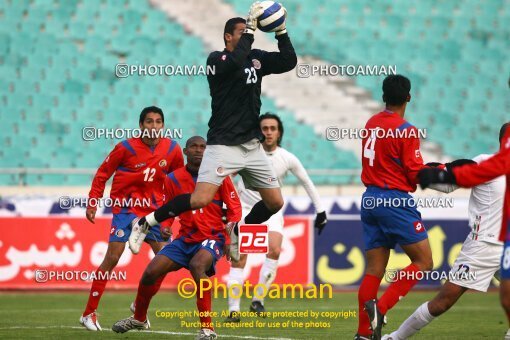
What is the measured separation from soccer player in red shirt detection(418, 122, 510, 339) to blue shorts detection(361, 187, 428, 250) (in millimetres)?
1590

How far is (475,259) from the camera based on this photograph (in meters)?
8.33

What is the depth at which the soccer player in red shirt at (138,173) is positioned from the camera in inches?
405

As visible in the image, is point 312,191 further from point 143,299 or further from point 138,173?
point 143,299

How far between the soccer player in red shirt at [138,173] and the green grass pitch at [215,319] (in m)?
0.89

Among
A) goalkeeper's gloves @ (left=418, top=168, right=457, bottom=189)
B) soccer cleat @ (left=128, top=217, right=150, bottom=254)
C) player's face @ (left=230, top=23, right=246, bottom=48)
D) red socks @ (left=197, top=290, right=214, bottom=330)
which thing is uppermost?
player's face @ (left=230, top=23, right=246, bottom=48)

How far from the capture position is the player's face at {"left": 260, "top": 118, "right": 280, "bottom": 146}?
39.9 ft

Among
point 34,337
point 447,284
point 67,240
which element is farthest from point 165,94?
point 447,284

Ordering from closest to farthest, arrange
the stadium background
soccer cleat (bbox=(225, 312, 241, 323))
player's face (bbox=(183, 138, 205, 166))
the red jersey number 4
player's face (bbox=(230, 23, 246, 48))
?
1. player's face (bbox=(230, 23, 246, 48))
2. player's face (bbox=(183, 138, 205, 166))
3. the red jersey number 4
4. soccer cleat (bbox=(225, 312, 241, 323))
5. the stadium background

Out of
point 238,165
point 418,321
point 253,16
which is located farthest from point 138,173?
point 418,321

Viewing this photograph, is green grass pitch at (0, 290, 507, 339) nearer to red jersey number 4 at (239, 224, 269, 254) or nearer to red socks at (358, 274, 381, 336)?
red jersey number 4 at (239, 224, 269, 254)

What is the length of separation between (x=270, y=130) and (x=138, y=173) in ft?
7.82

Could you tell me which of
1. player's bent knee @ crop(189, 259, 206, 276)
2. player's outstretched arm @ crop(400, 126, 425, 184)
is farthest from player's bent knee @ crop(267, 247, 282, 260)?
player's outstretched arm @ crop(400, 126, 425, 184)

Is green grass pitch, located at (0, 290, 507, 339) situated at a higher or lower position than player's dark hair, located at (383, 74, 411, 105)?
lower

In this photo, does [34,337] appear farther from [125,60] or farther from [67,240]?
[125,60]
